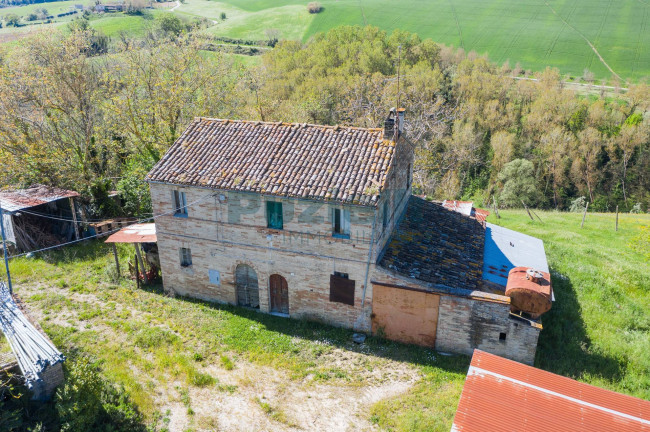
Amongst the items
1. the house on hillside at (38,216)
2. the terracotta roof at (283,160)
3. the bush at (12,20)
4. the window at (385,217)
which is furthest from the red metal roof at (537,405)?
the bush at (12,20)

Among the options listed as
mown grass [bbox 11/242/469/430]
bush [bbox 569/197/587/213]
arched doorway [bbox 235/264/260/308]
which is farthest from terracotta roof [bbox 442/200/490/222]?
bush [bbox 569/197/587/213]

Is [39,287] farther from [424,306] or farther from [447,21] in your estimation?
[447,21]

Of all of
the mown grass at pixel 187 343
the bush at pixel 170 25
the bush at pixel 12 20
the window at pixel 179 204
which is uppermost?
the bush at pixel 12 20

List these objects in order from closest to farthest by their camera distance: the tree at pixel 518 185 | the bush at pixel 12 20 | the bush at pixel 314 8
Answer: the tree at pixel 518 185 → the bush at pixel 12 20 → the bush at pixel 314 8

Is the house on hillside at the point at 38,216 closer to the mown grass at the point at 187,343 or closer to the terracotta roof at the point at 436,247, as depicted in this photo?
the mown grass at the point at 187,343

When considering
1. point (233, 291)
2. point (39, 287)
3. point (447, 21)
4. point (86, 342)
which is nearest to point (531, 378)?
point (233, 291)

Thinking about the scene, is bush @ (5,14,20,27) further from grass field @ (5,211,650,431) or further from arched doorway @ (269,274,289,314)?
arched doorway @ (269,274,289,314)
